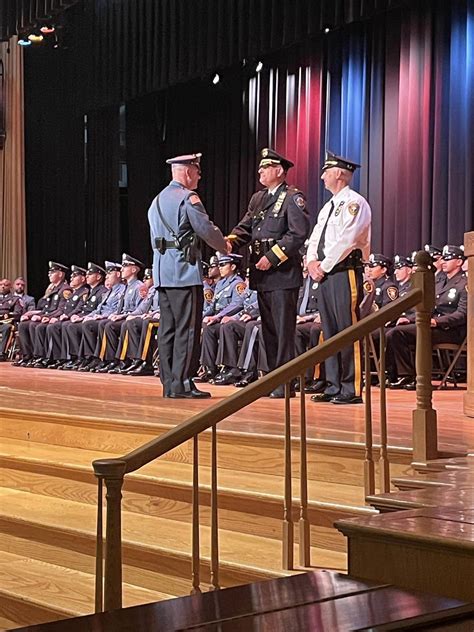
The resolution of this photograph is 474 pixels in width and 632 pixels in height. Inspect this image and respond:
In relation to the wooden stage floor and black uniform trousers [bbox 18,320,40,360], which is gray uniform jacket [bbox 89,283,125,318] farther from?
the wooden stage floor

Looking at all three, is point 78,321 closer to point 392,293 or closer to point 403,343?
point 392,293

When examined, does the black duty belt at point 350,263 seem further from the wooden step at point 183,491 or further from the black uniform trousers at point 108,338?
the black uniform trousers at point 108,338

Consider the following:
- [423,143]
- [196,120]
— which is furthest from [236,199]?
[423,143]

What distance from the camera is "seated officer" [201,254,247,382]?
28.5ft

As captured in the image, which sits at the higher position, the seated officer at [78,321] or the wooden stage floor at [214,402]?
the seated officer at [78,321]

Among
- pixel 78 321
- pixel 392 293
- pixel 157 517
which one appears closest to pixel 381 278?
pixel 392 293

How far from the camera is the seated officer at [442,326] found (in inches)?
282

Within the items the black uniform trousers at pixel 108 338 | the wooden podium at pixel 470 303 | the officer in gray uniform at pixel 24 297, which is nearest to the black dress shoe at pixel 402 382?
the wooden podium at pixel 470 303

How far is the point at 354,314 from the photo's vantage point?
5.77 m

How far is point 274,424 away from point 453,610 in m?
3.06

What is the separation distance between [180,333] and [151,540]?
91.9 inches

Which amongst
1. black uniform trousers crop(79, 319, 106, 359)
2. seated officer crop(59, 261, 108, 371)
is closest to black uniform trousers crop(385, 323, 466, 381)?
black uniform trousers crop(79, 319, 106, 359)

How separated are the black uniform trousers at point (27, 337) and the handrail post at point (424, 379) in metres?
7.83

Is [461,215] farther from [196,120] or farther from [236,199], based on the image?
[196,120]
